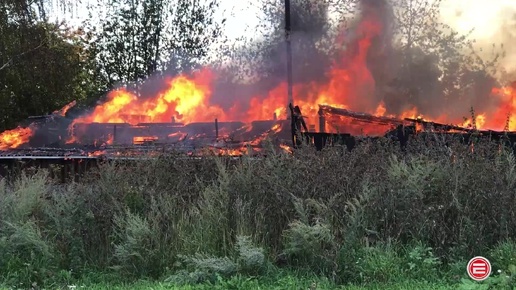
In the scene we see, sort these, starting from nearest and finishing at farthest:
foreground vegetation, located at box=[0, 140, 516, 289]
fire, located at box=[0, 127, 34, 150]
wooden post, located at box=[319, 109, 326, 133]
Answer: foreground vegetation, located at box=[0, 140, 516, 289], wooden post, located at box=[319, 109, 326, 133], fire, located at box=[0, 127, 34, 150]

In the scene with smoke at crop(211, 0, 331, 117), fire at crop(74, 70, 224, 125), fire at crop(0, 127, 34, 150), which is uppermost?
smoke at crop(211, 0, 331, 117)

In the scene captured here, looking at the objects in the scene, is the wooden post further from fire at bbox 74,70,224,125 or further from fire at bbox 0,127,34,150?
fire at bbox 0,127,34,150

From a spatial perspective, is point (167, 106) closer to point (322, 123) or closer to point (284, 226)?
point (322, 123)

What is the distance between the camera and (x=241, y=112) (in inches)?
740

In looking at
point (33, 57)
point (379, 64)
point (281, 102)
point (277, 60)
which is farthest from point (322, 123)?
point (33, 57)

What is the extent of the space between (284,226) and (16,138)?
13627 millimetres

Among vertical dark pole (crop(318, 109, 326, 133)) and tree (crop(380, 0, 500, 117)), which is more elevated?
tree (crop(380, 0, 500, 117))

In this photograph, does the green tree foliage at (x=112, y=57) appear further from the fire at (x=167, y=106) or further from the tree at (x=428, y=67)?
the tree at (x=428, y=67)

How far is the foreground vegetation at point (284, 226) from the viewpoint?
4.77 meters

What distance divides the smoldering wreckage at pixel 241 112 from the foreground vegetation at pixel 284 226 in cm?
836

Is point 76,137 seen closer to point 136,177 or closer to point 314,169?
point 136,177

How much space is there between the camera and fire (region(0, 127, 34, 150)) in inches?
626

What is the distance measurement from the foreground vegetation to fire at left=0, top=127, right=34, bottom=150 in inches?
436

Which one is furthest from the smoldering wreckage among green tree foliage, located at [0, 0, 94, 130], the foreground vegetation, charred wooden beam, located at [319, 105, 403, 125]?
the foreground vegetation
